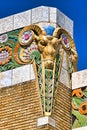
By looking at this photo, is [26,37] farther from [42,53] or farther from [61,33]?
[61,33]

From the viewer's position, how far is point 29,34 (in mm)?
22203

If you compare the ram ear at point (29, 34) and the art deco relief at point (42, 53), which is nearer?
the art deco relief at point (42, 53)

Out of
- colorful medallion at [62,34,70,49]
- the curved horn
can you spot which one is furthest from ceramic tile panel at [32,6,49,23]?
colorful medallion at [62,34,70,49]

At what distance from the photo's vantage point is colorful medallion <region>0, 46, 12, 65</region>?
22.3 metres

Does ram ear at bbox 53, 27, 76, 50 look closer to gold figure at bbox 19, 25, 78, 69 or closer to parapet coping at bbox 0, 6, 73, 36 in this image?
gold figure at bbox 19, 25, 78, 69

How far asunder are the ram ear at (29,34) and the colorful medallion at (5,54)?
443 millimetres

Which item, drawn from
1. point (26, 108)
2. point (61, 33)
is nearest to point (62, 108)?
point (26, 108)

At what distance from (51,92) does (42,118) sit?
2.86 ft

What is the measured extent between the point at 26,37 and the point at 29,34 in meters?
0.12

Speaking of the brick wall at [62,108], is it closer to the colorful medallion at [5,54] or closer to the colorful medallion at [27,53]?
the colorful medallion at [27,53]

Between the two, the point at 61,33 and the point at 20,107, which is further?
the point at 61,33

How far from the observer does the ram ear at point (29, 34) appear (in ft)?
72.1

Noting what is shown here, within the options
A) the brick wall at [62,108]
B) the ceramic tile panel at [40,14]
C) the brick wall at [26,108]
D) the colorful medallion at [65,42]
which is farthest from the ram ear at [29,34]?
the brick wall at [62,108]

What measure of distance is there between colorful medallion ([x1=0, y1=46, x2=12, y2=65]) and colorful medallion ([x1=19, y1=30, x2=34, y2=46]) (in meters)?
0.44
